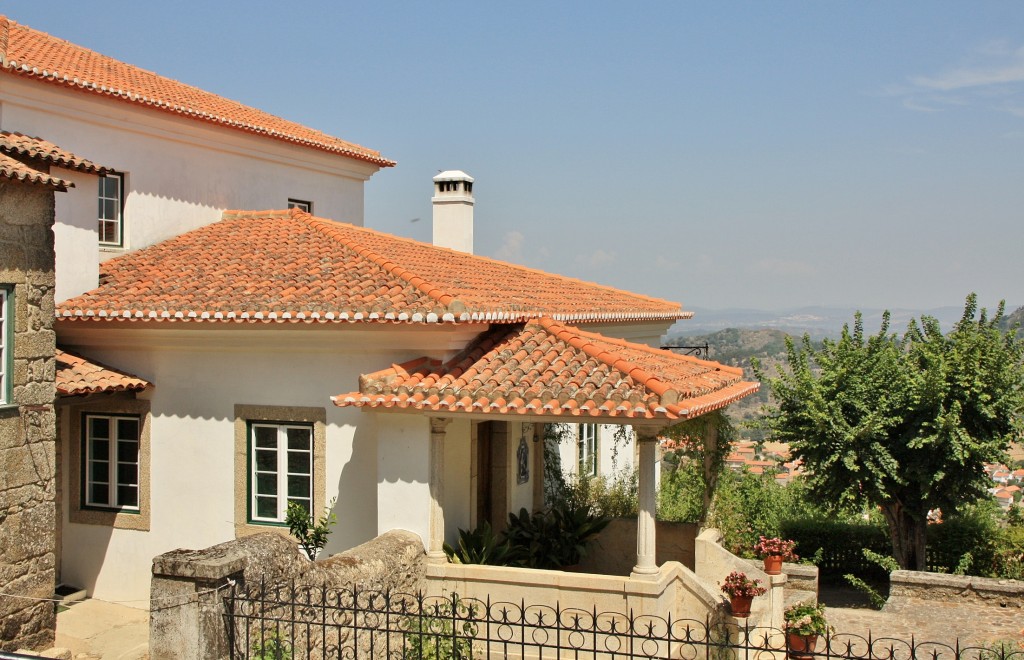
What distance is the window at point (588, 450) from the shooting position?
17188 millimetres

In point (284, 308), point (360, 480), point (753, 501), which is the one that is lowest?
point (753, 501)

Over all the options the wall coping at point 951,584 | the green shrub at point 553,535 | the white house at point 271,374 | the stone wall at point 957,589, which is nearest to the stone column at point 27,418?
the white house at point 271,374

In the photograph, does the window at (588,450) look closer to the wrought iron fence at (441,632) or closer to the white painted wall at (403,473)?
the wrought iron fence at (441,632)

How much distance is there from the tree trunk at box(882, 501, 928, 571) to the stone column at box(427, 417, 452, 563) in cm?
1094

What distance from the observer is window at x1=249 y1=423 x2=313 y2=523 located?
1249 cm

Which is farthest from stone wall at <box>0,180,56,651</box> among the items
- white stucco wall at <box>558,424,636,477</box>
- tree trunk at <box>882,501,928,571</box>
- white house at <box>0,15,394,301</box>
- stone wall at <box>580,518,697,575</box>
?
tree trunk at <box>882,501,928,571</box>

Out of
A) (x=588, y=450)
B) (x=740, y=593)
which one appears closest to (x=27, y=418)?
(x=740, y=593)

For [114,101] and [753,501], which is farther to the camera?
[753,501]

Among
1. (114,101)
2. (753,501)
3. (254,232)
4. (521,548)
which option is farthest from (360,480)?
(753,501)

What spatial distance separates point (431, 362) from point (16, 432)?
450 cm

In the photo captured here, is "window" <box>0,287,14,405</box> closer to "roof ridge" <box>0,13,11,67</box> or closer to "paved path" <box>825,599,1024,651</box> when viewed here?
"roof ridge" <box>0,13,11,67</box>

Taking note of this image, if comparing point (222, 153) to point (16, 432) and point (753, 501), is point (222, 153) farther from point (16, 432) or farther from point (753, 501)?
point (753, 501)

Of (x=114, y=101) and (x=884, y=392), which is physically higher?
(x=114, y=101)

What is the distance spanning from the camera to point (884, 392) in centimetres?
1841
